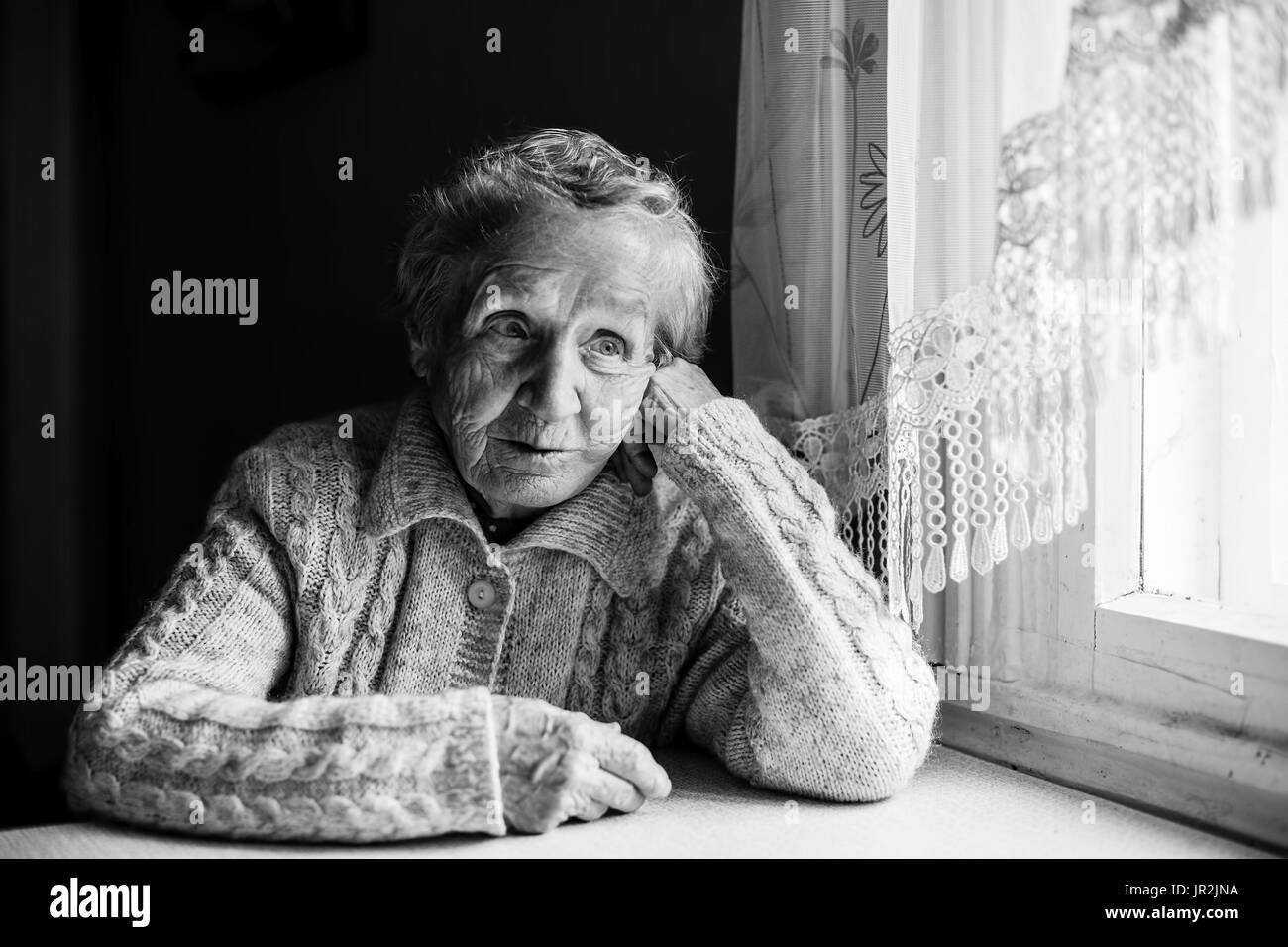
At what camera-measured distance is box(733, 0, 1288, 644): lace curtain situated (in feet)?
3.27

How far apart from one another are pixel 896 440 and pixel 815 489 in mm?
133

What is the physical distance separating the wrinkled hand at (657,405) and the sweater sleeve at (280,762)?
0.40 meters

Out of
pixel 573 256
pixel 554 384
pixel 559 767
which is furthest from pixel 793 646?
pixel 573 256

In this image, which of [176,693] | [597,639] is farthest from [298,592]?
[597,639]

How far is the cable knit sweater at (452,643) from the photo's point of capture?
3.44 feet

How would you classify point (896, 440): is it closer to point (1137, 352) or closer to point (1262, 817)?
point (1137, 352)

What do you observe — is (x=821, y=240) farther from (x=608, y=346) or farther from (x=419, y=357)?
(x=419, y=357)

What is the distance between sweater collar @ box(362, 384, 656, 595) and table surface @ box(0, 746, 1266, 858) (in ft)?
0.94

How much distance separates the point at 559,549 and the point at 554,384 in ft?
0.63

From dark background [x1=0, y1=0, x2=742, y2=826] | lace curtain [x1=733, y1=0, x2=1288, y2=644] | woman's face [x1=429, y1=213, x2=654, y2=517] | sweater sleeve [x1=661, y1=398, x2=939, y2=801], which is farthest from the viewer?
dark background [x1=0, y1=0, x2=742, y2=826]

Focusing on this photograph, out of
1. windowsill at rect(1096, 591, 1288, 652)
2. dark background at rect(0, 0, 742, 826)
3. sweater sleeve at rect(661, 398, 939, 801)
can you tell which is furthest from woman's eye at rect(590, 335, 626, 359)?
dark background at rect(0, 0, 742, 826)

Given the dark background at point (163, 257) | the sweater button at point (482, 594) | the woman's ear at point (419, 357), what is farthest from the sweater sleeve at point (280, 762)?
the dark background at point (163, 257)

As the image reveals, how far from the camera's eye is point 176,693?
1.11m

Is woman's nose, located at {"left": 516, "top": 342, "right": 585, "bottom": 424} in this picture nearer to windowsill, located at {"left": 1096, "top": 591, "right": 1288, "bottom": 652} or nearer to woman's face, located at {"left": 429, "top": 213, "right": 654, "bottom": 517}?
woman's face, located at {"left": 429, "top": 213, "right": 654, "bottom": 517}
